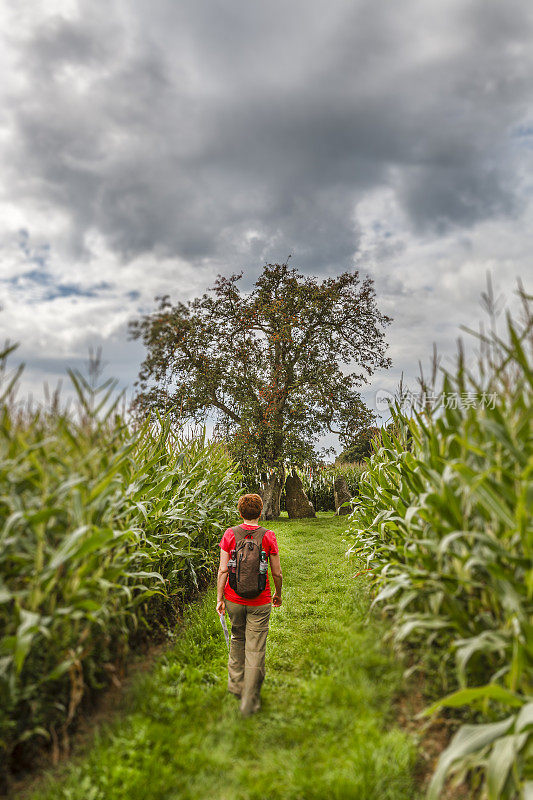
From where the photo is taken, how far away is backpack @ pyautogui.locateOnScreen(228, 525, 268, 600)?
145 inches

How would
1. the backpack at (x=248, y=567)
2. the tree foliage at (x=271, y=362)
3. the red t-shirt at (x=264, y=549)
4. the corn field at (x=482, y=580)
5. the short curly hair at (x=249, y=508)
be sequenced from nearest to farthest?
the corn field at (x=482, y=580), the backpack at (x=248, y=567), the red t-shirt at (x=264, y=549), the short curly hair at (x=249, y=508), the tree foliage at (x=271, y=362)

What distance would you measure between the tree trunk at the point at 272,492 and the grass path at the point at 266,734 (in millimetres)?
10445

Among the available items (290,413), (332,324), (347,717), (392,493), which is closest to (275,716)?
(347,717)

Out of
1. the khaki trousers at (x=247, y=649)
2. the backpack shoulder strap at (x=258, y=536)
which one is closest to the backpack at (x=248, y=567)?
the backpack shoulder strap at (x=258, y=536)

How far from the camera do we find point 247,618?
149 inches

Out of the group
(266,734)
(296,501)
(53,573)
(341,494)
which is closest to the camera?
(53,573)

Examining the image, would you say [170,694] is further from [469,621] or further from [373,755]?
[469,621]

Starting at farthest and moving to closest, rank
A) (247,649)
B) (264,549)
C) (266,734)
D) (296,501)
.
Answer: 1. (296,501)
2. (264,549)
3. (247,649)
4. (266,734)

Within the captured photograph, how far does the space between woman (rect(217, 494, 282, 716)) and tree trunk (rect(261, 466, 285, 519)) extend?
34.4ft

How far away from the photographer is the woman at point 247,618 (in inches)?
140

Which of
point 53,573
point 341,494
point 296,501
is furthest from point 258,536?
point 341,494

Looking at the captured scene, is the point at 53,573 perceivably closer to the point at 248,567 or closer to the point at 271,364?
the point at 248,567

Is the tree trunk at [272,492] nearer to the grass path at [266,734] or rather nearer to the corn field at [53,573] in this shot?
the grass path at [266,734]

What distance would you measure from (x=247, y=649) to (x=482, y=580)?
6.32 ft
